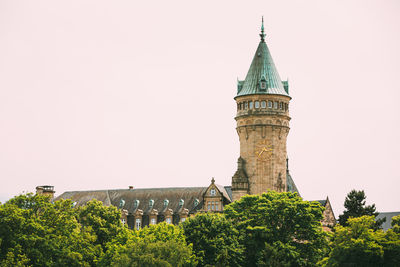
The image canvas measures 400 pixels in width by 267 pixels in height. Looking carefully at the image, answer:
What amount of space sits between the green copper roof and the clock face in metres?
7.67

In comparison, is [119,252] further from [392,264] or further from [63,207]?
[392,264]

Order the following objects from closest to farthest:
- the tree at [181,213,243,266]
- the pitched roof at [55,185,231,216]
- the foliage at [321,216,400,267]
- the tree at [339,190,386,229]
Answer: the foliage at [321,216,400,267]
the tree at [181,213,243,266]
the tree at [339,190,386,229]
the pitched roof at [55,185,231,216]

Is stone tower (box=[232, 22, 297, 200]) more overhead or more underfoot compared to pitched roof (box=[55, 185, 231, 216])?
more overhead

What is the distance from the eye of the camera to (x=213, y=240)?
8769cm

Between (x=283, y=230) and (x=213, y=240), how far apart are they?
34.5 ft

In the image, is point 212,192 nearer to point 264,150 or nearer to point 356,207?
point 264,150

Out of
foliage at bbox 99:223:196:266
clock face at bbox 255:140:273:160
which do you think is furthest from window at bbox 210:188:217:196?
foliage at bbox 99:223:196:266

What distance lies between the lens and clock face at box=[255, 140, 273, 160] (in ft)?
381

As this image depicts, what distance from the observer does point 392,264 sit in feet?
263

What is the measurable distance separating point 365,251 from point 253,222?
1955 centimetres

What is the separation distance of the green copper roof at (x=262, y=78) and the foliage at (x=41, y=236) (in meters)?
39.9

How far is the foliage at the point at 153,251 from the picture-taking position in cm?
7832

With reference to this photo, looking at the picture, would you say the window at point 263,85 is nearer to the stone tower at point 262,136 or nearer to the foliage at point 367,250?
the stone tower at point 262,136

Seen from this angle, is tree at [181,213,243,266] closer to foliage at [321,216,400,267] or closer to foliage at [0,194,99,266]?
foliage at [321,216,400,267]
